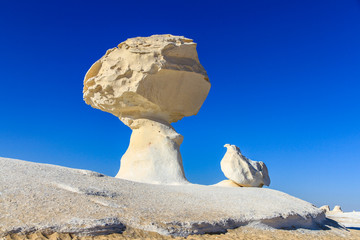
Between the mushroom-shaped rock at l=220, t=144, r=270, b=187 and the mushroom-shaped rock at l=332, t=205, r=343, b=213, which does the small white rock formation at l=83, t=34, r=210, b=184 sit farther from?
the mushroom-shaped rock at l=332, t=205, r=343, b=213

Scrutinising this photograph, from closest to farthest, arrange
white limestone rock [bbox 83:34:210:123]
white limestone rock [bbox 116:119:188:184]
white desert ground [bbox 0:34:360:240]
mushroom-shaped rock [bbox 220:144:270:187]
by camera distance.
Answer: white desert ground [bbox 0:34:360:240] < white limestone rock [bbox 116:119:188:184] < white limestone rock [bbox 83:34:210:123] < mushroom-shaped rock [bbox 220:144:270:187]

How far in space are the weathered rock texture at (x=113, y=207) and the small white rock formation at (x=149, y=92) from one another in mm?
4138

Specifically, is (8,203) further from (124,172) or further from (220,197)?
(124,172)

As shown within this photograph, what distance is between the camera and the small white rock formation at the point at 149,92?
1388 cm

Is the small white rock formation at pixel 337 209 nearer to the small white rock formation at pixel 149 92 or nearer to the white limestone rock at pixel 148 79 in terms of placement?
the white limestone rock at pixel 148 79

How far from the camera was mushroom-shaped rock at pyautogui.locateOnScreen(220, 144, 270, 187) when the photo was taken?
47.1 ft

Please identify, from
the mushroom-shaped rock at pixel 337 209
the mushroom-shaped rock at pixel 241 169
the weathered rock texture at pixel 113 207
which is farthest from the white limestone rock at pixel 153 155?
the mushroom-shaped rock at pixel 337 209

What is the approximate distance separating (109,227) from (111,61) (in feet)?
33.2

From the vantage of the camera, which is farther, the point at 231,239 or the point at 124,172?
the point at 124,172

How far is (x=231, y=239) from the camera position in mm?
6621

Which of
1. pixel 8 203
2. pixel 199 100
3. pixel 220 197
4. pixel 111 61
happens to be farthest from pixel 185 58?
pixel 8 203

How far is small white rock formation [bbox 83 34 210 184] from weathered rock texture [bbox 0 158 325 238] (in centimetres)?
414

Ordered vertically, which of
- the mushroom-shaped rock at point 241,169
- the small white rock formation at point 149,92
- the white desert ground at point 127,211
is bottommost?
the white desert ground at point 127,211

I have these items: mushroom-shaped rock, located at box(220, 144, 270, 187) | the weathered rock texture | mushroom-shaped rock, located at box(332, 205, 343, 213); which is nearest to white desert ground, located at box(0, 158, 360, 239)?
the weathered rock texture
